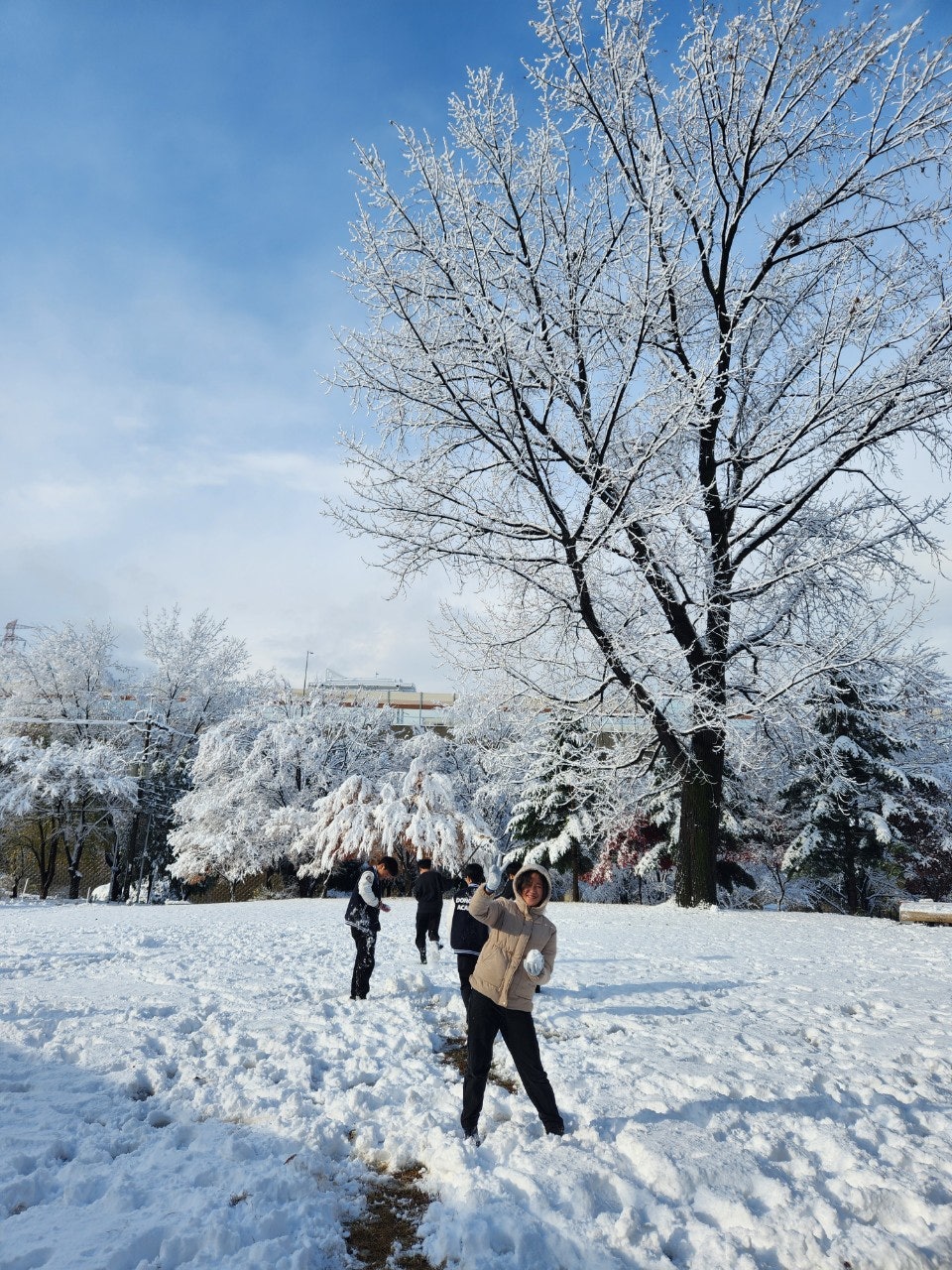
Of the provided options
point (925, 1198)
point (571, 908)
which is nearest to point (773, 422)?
point (571, 908)

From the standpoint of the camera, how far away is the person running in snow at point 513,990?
13.0 ft

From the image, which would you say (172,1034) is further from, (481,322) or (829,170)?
(829,170)

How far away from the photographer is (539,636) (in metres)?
13.6

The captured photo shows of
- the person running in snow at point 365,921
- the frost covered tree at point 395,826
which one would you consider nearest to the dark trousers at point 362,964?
the person running in snow at point 365,921

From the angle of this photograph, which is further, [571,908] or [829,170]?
[571,908]

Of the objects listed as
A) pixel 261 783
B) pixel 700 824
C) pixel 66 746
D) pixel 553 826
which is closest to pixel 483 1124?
pixel 700 824

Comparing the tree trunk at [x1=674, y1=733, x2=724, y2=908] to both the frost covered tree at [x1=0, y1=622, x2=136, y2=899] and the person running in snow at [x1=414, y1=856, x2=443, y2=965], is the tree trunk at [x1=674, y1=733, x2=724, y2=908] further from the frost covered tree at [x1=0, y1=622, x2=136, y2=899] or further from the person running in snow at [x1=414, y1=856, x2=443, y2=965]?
the frost covered tree at [x1=0, y1=622, x2=136, y2=899]

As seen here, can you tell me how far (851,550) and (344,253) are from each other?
A: 9718 mm

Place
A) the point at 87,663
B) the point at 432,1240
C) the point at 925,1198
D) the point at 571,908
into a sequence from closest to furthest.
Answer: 1. the point at 432,1240
2. the point at 925,1198
3. the point at 571,908
4. the point at 87,663

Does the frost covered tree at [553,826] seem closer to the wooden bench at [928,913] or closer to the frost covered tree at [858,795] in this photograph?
the frost covered tree at [858,795]

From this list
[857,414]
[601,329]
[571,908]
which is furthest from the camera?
[571,908]

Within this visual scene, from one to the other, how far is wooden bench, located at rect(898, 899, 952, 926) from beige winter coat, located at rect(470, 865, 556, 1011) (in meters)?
12.9

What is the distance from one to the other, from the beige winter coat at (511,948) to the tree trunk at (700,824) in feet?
34.6

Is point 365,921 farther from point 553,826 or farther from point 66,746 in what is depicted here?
point 66,746
